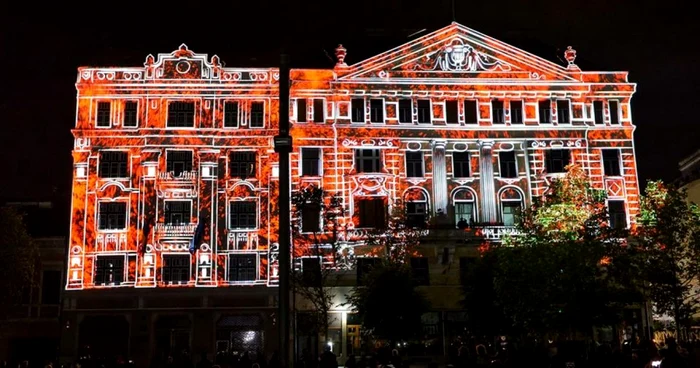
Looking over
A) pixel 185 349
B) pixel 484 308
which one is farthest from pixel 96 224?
pixel 484 308

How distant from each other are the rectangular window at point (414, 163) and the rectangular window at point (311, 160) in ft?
19.6

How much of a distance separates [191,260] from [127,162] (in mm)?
7733

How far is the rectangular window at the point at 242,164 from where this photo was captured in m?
53.1

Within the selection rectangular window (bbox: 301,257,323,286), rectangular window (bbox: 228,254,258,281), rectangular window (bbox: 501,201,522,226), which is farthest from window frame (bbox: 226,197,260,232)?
rectangular window (bbox: 501,201,522,226)

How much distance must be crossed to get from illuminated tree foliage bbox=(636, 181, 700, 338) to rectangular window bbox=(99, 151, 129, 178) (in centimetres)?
3217

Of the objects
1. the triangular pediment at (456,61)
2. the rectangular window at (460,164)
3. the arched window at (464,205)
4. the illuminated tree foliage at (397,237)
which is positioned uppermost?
the triangular pediment at (456,61)

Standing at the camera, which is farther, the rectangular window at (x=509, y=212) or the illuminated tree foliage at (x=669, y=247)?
the rectangular window at (x=509, y=212)

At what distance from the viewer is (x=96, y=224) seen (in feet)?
169

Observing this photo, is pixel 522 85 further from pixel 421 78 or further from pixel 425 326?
pixel 425 326

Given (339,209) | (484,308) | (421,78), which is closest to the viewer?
(484,308)

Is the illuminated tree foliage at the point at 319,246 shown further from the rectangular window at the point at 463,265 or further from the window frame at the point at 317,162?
the rectangular window at the point at 463,265

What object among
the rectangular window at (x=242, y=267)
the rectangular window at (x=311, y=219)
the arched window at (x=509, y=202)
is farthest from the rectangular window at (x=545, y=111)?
the rectangular window at (x=242, y=267)

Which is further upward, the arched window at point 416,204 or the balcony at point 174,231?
the arched window at point 416,204

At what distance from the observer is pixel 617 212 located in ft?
177
